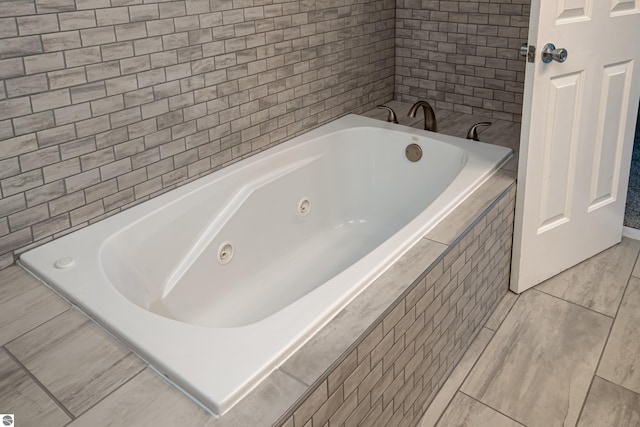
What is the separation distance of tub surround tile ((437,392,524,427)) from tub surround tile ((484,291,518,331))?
1.42 feet

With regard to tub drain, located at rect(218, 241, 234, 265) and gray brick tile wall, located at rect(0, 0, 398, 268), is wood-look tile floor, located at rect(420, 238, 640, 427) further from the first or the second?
gray brick tile wall, located at rect(0, 0, 398, 268)

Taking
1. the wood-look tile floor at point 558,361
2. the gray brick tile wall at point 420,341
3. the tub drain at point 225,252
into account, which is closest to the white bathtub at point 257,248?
the tub drain at point 225,252

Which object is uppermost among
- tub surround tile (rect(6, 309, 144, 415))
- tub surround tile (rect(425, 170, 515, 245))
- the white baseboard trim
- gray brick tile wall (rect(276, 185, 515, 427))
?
tub surround tile (rect(425, 170, 515, 245))

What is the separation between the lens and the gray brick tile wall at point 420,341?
1.37m

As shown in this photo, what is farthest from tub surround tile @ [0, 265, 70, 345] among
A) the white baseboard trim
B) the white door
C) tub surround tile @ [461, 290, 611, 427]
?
the white baseboard trim

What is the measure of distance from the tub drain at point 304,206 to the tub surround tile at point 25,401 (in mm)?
1352

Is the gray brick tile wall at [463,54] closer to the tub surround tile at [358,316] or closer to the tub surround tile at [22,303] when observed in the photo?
the tub surround tile at [358,316]

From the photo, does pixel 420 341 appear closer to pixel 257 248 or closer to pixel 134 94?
pixel 257 248

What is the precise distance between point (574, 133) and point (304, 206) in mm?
1126

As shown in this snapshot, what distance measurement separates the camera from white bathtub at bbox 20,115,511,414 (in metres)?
1.35

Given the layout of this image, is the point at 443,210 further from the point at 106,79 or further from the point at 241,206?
the point at 106,79

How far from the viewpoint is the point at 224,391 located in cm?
121

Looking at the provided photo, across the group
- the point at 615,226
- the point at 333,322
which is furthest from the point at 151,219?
the point at 615,226

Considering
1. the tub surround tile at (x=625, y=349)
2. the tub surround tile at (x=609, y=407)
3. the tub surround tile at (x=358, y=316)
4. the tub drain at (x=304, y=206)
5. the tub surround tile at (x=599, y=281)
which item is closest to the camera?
the tub surround tile at (x=358, y=316)
